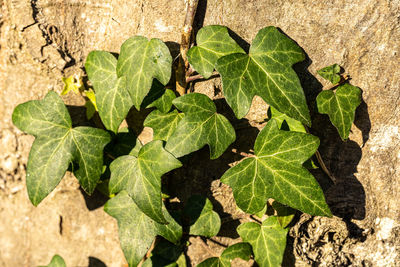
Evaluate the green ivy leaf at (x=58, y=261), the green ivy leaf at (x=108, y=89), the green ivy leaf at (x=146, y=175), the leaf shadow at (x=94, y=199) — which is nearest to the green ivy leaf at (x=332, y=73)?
the green ivy leaf at (x=146, y=175)

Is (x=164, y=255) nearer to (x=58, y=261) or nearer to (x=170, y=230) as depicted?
(x=170, y=230)

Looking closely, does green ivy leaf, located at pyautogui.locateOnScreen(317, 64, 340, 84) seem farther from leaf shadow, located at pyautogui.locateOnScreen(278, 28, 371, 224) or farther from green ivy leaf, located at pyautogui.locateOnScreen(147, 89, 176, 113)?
green ivy leaf, located at pyautogui.locateOnScreen(147, 89, 176, 113)

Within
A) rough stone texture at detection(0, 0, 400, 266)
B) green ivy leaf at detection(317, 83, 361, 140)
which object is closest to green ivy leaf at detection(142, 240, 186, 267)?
rough stone texture at detection(0, 0, 400, 266)

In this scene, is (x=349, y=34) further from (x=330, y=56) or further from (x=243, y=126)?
(x=243, y=126)

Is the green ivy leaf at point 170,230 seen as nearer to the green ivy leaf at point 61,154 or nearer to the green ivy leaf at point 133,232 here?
the green ivy leaf at point 133,232

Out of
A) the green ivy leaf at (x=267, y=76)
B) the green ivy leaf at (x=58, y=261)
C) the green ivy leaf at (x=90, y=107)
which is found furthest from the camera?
the green ivy leaf at (x=58, y=261)

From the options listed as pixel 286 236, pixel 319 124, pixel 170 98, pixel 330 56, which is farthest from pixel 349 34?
pixel 286 236

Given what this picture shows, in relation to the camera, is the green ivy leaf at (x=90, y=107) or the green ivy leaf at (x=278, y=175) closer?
the green ivy leaf at (x=278, y=175)
